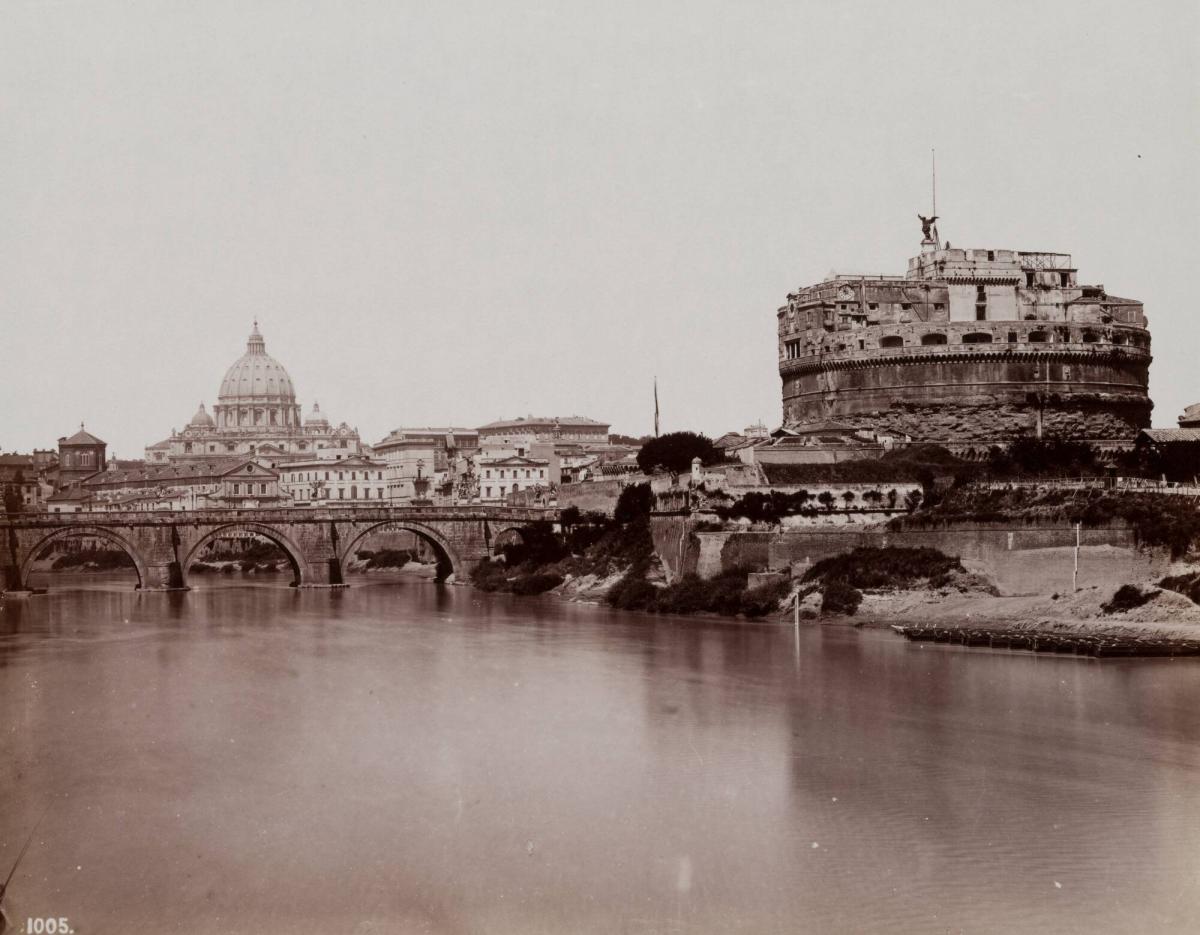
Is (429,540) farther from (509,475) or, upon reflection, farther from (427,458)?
(427,458)

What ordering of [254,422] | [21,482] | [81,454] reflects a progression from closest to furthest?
[21,482]
[81,454]
[254,422]

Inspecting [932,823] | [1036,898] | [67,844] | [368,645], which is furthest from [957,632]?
[67,844]

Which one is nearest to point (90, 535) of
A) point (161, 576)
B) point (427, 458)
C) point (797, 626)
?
point (161, 576)

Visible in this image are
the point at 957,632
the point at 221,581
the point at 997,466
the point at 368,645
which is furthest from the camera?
the point at 221,581

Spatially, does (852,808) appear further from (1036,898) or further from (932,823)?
(1036,898)

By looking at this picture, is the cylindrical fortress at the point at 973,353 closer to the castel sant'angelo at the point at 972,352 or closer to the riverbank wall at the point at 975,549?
the castel sant'angelo at the point at 972,352

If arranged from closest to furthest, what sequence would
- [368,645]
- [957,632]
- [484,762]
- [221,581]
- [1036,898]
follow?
[1036,898]
[484,762]
[957,632]
[368,645]
[221,581]
